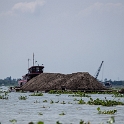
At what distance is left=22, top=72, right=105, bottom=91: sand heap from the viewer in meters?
→ 94.1

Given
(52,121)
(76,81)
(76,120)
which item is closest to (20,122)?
(52,121)

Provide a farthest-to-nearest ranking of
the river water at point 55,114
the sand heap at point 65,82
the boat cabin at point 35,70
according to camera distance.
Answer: the boat cabin at point 35,70 < the sand heap at point 65,82 < the river water at point 55,114

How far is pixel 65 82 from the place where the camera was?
96.8 meters

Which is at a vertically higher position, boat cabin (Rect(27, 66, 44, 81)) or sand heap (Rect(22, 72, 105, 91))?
boat cabin (Rect(27, 66, 44, 81))

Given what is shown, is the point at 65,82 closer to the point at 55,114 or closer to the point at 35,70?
the point at 35,70

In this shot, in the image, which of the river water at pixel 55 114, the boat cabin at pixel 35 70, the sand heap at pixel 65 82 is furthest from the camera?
the boat cabin at pixel 35 70

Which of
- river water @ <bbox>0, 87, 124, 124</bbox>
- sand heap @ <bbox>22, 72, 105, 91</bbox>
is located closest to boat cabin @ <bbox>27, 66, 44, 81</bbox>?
sand heap @ <bbox>22, 72, 105, 91</bbox>

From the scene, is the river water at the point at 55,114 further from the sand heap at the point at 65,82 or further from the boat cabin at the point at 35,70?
the boat cabin at the point at 35,70

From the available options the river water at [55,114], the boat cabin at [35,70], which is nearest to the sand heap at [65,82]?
the boat cabin at [35,70]

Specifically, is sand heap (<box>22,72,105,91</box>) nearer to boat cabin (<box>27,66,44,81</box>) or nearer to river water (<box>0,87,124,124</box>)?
boat cabin (<box>27,66,44,81</box>)

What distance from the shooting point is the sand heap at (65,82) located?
94.1 metres

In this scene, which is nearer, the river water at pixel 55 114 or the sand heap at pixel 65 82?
the river water at pixel 55 114

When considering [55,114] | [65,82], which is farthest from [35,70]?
[55,114]

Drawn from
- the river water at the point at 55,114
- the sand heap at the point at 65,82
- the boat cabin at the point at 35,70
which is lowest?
the river water at the point at 55,114
